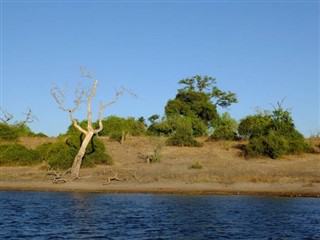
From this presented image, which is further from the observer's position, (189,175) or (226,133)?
(226,133)

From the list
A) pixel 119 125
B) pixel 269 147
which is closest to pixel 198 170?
pixel 269 147

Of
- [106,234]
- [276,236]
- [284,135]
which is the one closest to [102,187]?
[106,234]

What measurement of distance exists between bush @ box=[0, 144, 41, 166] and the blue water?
40.9ft

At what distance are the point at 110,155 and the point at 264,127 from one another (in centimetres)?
1536

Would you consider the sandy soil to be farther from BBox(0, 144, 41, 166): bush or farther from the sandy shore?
BBox(0, 144, 41, 166): bush

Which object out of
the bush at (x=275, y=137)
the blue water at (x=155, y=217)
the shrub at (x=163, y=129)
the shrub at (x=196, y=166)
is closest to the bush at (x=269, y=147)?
the bush at (x=275, y=137)

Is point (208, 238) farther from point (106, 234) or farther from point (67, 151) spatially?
point (67, 151)

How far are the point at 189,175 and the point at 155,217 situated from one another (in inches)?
562

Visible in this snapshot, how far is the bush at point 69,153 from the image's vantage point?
38219 mm

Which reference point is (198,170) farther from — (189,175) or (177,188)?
(177,188)

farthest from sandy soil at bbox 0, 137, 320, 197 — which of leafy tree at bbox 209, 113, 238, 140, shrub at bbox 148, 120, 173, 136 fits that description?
shrub at bbox 148, 120, 173, 136

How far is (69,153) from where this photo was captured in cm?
3891

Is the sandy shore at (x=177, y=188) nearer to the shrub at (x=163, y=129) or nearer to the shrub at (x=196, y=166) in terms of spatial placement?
the shrub at (x=196, y=166)

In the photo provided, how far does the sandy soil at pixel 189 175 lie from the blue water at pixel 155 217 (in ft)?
7.89
